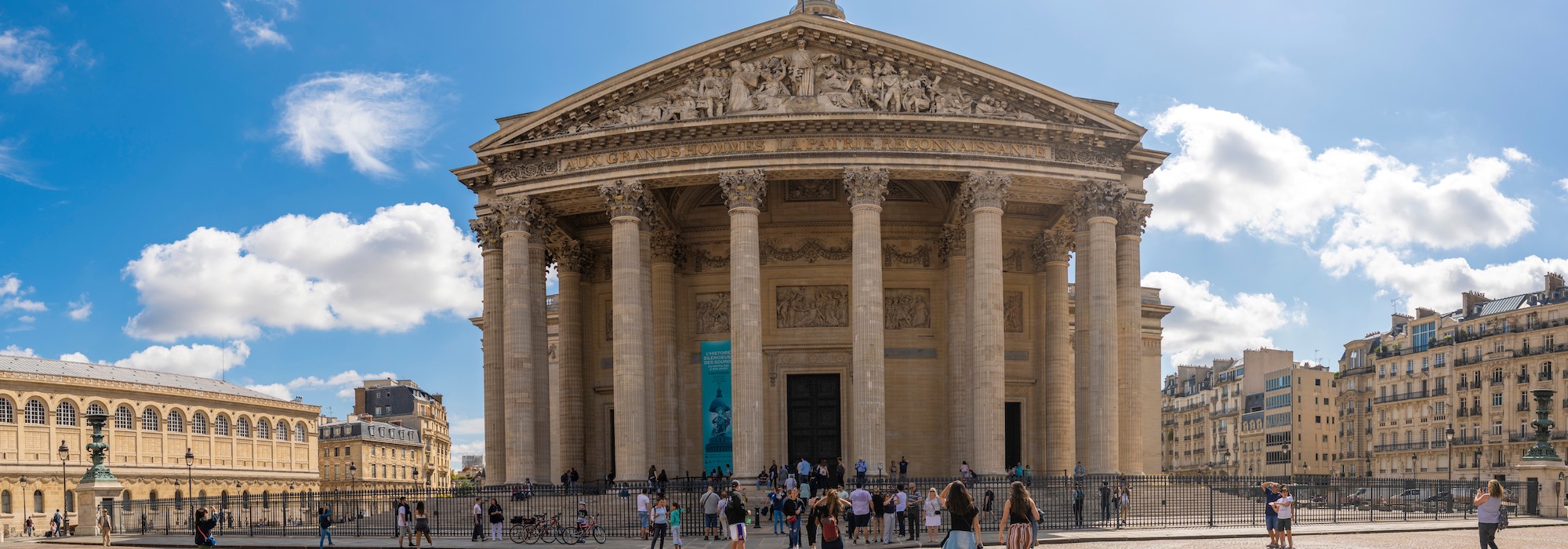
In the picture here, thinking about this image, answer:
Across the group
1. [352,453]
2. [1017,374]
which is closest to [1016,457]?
[1017,374]

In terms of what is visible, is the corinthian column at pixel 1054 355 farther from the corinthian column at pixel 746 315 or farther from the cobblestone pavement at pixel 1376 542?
the cobblestone pavement at pixel 1376 542

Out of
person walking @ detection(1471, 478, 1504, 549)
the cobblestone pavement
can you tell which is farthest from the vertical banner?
person walking @ detection(1471, 478, 1504, 549)

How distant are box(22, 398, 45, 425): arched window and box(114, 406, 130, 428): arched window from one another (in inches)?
207

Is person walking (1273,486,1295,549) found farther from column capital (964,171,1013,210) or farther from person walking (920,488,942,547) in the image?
column capital (964,171,1013,210)

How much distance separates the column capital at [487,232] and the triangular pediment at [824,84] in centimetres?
512

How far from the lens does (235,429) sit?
101m

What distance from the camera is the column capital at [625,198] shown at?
40.7 meters

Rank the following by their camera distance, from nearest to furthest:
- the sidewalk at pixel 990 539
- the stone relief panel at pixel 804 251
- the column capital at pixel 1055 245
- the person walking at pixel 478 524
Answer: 1. the sidewalk at pixel 990 539
2. the person walking at pixel 478 524
3. the column capital at pixel 1055 245
4. the stone relief panel at pixel 804 251

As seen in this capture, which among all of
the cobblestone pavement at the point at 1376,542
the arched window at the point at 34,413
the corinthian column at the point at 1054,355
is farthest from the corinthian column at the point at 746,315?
the arched window at the point at 34,413

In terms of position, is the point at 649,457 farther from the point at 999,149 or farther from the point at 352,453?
the point at 352,453

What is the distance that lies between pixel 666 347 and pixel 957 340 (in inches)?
372

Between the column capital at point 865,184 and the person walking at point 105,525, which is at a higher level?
the column capital at point 865,184

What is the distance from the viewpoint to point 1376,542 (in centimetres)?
2905

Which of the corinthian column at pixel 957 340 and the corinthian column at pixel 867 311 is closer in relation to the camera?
the corinthian column at pixel 867 311
